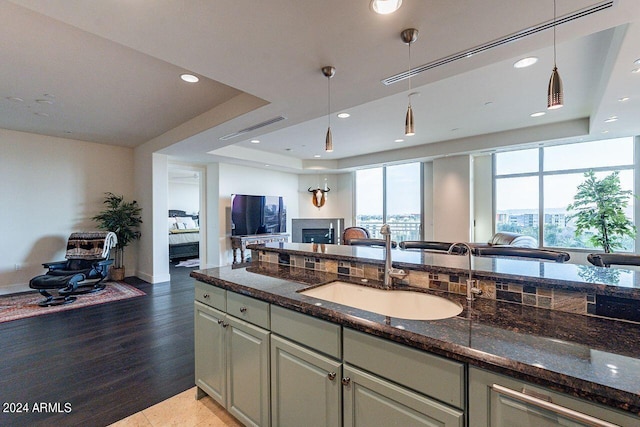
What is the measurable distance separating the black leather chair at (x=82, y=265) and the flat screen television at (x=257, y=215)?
243 centimetres

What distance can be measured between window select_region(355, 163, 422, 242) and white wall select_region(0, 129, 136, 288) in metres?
6.25

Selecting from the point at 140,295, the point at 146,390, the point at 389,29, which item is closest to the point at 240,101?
the point at 389,29

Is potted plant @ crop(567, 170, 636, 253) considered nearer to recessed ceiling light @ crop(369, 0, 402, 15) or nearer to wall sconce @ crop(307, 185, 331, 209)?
recessed ceiling light @ crop(369, 0, 402, 15)

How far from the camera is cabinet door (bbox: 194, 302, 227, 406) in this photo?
186 cm

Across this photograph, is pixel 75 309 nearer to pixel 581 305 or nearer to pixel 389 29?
pixel 389 29

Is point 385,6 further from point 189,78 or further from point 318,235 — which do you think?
point 318,235

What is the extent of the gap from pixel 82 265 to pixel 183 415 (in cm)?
439

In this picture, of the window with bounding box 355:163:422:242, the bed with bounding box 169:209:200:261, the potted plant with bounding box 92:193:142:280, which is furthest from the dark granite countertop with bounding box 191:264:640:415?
the bed with bounding box 169:209:200:261

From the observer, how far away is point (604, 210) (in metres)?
4.72

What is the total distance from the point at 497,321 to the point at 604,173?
6.25 meters

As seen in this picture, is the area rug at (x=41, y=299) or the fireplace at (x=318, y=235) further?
the fireplace at (x=318, y=235)

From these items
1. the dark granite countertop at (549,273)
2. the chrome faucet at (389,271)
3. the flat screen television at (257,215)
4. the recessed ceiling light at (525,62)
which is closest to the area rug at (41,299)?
the flat screen television at (257,215)

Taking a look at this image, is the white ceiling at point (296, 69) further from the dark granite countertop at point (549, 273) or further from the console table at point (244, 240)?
the console table at point (244, 240)

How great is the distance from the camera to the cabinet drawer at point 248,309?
1.59 meters
